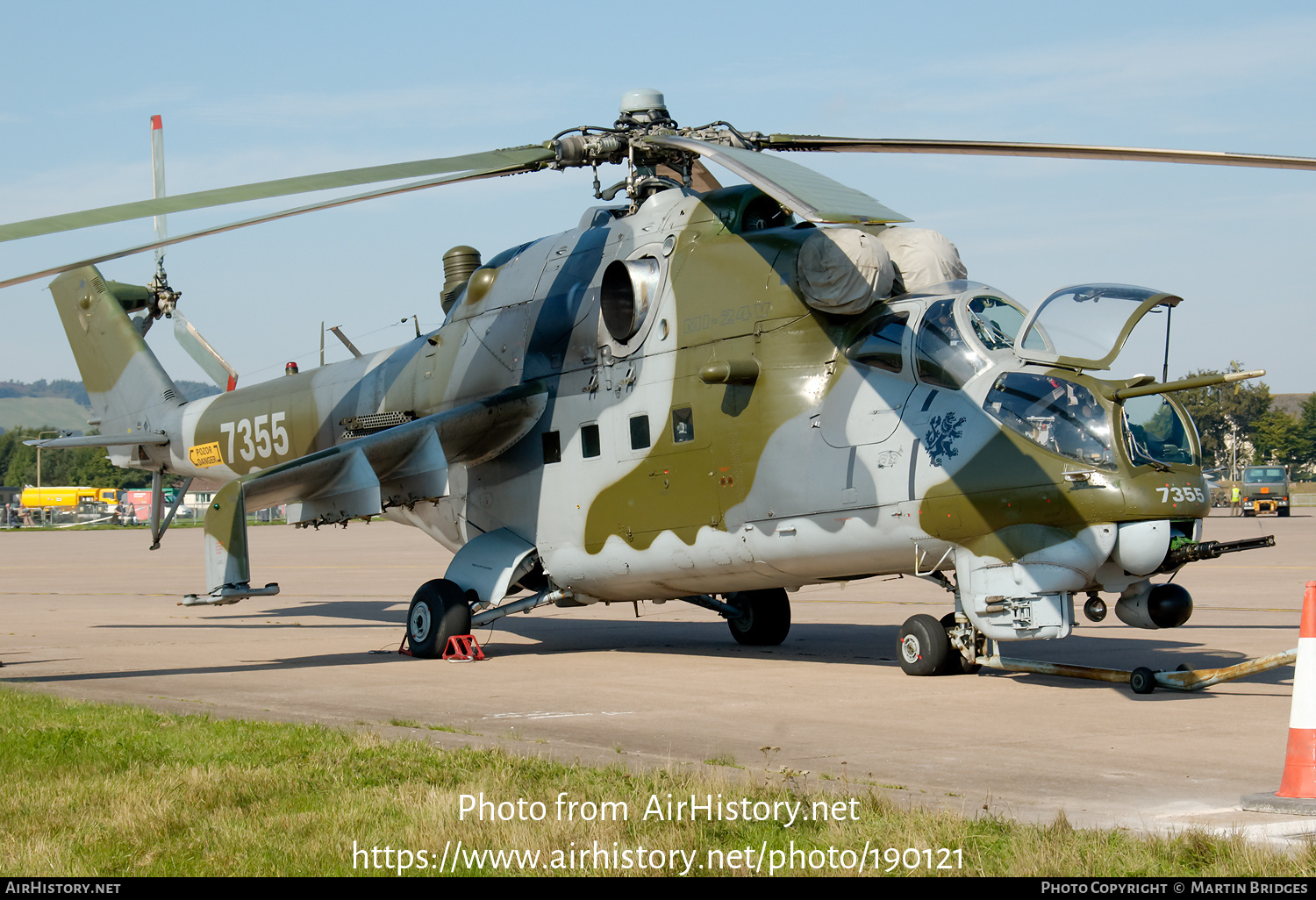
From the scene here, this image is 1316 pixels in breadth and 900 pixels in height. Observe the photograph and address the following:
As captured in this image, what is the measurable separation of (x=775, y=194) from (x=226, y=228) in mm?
4368

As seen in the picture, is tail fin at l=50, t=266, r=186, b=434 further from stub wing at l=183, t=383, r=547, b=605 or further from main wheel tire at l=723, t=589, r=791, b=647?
main wheel tire at l=723, t=589, r=791, b=647

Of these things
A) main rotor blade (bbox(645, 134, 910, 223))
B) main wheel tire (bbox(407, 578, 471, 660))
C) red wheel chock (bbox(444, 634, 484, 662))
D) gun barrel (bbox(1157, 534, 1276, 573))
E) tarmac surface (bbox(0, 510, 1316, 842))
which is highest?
main rotor blade (bbox(645, 134, 910, 223))

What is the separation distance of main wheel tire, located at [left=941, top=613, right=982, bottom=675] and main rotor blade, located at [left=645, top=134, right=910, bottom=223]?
14.9 ft

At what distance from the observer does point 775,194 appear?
815 centimetres

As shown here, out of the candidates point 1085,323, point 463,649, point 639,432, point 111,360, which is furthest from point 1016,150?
point 111,360

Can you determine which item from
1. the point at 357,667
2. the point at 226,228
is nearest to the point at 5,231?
the point at 226,228

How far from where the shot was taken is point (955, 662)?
11.1m

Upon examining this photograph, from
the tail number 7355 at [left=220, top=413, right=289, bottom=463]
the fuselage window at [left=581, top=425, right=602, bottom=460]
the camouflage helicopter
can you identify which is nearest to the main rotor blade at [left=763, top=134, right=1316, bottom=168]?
the camouflage helicopter

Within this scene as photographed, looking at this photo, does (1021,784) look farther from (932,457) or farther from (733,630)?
(733,630)

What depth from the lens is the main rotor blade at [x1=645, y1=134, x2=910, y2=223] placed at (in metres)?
7.66

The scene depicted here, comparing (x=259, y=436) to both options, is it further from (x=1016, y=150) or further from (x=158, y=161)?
(x=1016, y=150)

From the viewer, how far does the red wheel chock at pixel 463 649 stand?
1341cm

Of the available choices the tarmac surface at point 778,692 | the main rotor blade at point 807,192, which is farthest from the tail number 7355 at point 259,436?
the main rotor blade at point 807,192

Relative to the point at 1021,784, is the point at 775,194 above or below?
above
